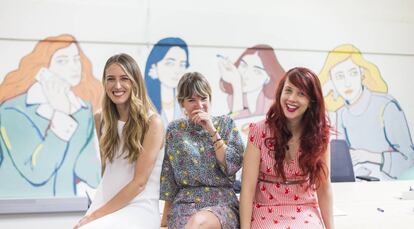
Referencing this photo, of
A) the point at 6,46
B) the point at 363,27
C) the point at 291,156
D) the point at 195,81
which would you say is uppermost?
the point at 363,27

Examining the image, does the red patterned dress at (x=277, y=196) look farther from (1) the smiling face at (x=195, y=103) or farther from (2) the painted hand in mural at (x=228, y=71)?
(2) the painted hand in mural at (x=228, y=71)

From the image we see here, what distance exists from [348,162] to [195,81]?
5.84 feet

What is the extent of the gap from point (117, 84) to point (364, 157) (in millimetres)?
2622

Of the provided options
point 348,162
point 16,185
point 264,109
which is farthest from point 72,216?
point 348,162

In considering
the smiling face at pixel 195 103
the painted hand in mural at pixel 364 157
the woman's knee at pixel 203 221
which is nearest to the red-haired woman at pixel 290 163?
the woman's knee at pixel 203 221

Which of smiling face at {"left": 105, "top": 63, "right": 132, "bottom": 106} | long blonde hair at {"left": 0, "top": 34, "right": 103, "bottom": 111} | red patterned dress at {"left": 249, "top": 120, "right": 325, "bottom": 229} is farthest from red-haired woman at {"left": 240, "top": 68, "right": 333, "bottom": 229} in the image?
long blonde hair at {"left": 0, "top": 34, "right": 103, "bottom": 111}

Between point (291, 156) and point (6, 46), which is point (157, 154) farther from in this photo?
point (6, 46)

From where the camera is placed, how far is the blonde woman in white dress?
162cm

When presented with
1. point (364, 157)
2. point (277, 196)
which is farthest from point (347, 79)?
point (277, 196)

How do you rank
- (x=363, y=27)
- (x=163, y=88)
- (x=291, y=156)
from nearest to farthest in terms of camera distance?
(x=291, y=156) → (x=163, y=88) → (x=363, y=27)

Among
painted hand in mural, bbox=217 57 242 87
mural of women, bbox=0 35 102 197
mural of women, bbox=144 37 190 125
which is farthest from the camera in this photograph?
painted hand in mural, bbox=217 57 242 87

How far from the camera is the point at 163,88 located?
10.00 feet

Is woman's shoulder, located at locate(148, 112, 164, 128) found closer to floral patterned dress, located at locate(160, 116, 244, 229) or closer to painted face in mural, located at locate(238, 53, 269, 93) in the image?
floral patterned dress, located at locate(160, 116, 244, 229)

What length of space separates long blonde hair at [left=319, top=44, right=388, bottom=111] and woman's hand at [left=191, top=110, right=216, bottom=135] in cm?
200
